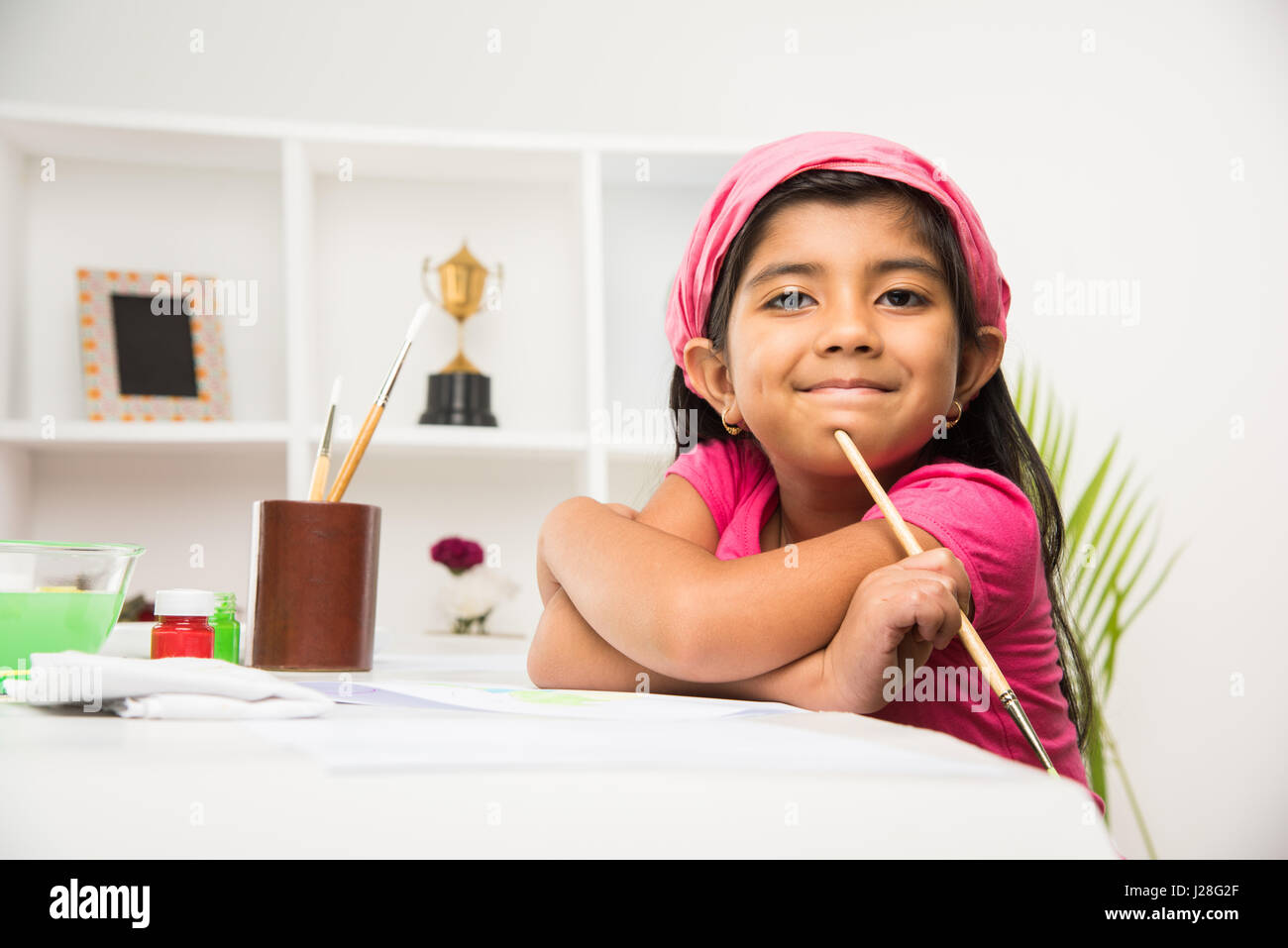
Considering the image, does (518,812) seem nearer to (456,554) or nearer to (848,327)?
(848,327)

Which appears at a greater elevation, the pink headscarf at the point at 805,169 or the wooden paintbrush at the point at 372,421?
the pink headscarf at the point at 805,169

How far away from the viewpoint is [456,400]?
233 centimetres

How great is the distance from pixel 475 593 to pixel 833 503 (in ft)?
4.76

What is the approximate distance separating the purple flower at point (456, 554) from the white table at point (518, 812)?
6.61ft

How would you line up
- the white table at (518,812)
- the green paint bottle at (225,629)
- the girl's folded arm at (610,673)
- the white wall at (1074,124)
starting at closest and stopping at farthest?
the white table at (518,812)
the girl's folded arm at (610,673)
the green paint bottle at (225,629)
the white wall at (1074,124)

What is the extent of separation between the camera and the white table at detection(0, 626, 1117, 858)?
0.32 m

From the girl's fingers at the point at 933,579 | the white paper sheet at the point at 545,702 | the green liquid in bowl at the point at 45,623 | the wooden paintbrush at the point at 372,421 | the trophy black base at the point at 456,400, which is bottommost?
the white paper sheet at the point at 545,702

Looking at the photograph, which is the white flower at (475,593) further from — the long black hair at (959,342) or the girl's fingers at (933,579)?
the girl's fingers at (933,579)

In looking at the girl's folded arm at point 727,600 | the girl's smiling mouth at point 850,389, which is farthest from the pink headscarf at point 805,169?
the girl's folded arm at point 727,600

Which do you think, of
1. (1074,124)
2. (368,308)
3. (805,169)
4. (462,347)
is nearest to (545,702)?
(805,169)

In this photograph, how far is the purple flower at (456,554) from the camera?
236 centimetres

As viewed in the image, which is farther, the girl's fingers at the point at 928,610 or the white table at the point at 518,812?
the girl's fingers at the point at 928,610

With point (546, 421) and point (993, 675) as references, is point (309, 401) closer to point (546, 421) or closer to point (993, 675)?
point (546, 421)
